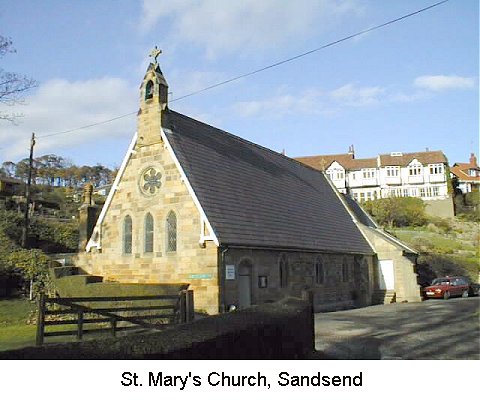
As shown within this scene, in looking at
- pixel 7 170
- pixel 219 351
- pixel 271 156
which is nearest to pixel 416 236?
pixel 271 156

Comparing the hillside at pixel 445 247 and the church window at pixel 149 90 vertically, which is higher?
the church window at pixel 149 90

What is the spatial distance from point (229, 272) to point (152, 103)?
30.6 feet

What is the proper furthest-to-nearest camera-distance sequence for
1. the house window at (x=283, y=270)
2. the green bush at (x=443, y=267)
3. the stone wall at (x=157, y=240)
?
1. the green bush at (x=443, y=267)
2. the house window at (x=283, y=270)
3. the stone wall at (x=157, y=240)

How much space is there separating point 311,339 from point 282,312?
1.90 meters

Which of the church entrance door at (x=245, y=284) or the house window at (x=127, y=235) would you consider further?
the house window at (x=127, y=235)

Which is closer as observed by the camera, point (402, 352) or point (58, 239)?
point (402, 352)

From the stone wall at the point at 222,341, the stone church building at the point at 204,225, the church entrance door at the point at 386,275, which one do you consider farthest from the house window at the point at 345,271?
the stone wall at the point at 222,341

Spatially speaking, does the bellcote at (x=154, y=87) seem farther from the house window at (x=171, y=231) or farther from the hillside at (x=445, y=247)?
the hillside at (x=445, y=247)

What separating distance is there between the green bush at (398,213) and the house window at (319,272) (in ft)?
138

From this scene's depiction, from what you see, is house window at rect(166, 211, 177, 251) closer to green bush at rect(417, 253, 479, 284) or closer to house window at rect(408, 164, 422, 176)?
green bush at rect(417, 253, 479, 284)

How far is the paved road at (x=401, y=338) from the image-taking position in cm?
1247

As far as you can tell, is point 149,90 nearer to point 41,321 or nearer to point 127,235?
point 127,235

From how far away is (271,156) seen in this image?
35062mm
